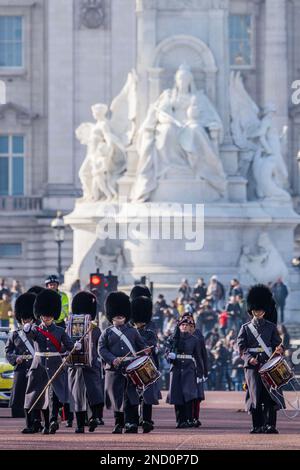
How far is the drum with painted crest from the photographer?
38844mm

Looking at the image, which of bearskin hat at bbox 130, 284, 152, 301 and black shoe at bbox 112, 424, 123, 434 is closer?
black shoe at bbox 112, 424, 123, 434

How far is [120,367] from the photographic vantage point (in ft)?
126

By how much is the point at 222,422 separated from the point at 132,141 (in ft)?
88.8

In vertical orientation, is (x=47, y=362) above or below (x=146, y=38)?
below

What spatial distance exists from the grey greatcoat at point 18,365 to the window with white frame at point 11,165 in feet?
176

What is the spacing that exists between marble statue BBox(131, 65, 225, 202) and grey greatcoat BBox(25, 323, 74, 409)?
28487mm

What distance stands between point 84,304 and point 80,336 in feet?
2.87

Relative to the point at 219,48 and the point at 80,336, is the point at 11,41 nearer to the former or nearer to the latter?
the point at 219,48

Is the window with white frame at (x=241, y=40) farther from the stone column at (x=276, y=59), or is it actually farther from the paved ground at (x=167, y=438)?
the paved ground at (x=167, y=438)

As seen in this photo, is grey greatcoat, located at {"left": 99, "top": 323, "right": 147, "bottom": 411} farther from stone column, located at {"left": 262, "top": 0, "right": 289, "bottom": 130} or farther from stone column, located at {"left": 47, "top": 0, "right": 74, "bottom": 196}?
stone column, located at {"left": 262, "top": 0, "right": 289, "bottom": 130}

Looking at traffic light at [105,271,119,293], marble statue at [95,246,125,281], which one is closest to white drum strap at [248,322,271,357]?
traffic light at [105,271,119,293]

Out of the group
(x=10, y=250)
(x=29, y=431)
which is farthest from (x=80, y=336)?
(x=10, y=250)

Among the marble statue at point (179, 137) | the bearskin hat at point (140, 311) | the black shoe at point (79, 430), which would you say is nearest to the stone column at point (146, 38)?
the marble statue at point (179, 137)

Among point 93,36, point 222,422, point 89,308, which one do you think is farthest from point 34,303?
point 93,36
